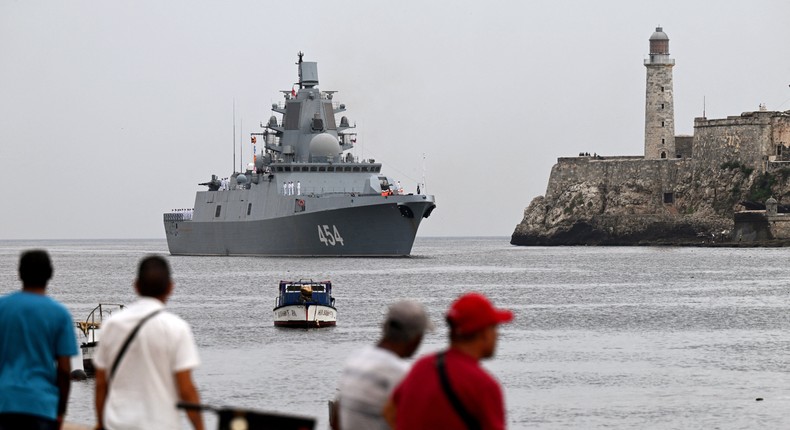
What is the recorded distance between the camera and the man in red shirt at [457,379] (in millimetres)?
5934

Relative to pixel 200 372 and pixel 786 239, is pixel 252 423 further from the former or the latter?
pixel 786 239

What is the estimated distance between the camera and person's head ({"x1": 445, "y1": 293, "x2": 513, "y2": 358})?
6035 mm

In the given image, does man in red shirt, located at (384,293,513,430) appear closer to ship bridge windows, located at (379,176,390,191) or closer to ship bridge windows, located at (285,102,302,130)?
ship bridge windows, located at (379,176,390,191)

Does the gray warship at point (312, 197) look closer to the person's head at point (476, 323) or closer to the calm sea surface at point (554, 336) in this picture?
the calm sea surface at point (554, 336)

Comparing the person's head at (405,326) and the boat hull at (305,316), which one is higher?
the person's head at (405,326)

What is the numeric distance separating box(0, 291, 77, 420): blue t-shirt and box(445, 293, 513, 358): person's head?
2169 mm

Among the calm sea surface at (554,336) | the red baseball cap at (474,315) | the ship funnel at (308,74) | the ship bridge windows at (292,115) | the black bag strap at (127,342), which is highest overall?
the ship funnel at (308,74)

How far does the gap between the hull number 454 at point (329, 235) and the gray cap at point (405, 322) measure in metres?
58.1

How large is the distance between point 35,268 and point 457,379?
97.1 inches

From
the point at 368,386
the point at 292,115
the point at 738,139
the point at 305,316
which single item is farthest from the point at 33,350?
the point at 738,139

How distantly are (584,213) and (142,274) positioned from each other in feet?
305

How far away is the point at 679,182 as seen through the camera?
93.2 metres

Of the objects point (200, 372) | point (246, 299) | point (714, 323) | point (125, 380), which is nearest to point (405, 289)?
point (246, 299)

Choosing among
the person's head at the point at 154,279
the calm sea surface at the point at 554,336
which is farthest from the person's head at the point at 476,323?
the calm sea surface at the point at 554,336
